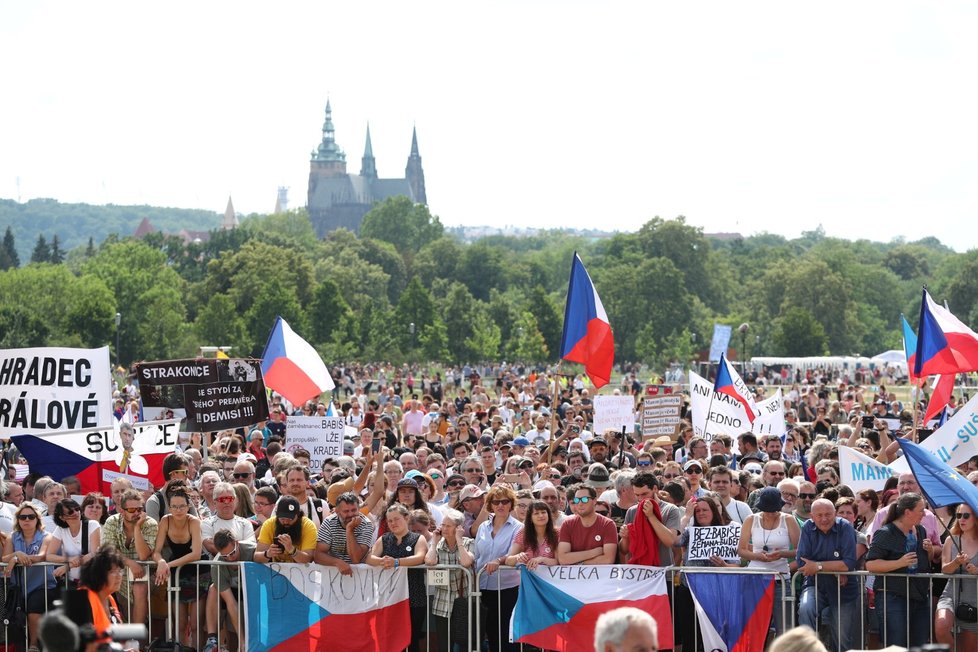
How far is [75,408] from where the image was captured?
16266 mm

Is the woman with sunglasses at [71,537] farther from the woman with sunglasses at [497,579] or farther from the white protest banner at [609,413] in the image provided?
the white protest banner at [609,413]

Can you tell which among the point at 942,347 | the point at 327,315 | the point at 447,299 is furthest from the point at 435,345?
the point at 942,347

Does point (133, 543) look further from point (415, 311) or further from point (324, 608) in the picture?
point (415, 311)

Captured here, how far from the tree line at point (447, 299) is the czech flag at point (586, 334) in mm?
65012

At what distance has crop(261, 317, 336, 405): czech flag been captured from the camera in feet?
67.9

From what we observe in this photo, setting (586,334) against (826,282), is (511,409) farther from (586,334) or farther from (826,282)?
(826,282)

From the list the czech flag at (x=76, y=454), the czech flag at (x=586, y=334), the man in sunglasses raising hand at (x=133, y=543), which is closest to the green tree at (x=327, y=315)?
the czech flag at (x=586, y=334)

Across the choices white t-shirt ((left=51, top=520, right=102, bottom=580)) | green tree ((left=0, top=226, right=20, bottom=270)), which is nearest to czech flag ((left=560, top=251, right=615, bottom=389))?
white t-shirt ((left=51, top=520, right=102, bottom=580))

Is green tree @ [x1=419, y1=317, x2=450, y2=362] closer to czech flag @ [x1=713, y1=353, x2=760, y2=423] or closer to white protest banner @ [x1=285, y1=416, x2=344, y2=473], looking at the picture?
czech flag @ [x1=713, y1=353, x2=760, y2=423]

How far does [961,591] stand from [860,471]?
3347mm

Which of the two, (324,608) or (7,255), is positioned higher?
(7,255)

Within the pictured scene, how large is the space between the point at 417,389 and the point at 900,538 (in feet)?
197

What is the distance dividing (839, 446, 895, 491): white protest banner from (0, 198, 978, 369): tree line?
69984 mm

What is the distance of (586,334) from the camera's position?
1852 cm
